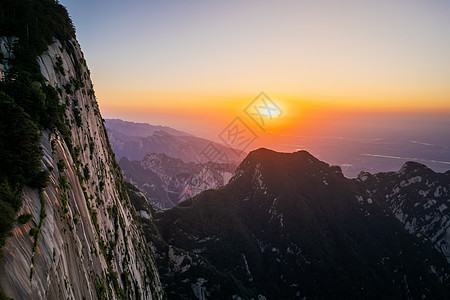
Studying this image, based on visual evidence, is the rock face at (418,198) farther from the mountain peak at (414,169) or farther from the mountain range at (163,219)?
the mountain range at (163,219)

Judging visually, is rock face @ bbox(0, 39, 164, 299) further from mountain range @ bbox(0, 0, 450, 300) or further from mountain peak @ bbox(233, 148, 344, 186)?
mountain peak @ bbox(233, 148, 344, 186)

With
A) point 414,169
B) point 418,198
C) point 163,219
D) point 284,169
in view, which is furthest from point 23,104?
point 414,169

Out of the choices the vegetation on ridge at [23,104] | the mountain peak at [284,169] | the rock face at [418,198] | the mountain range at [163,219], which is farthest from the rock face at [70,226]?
the rock face at [418,198]

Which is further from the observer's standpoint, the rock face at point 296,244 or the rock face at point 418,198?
the rock face at point 418,198

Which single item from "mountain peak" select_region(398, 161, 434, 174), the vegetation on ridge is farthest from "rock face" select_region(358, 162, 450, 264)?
the vegetation on ridge

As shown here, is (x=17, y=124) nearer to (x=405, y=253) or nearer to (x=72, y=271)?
(x=72, y=271)
